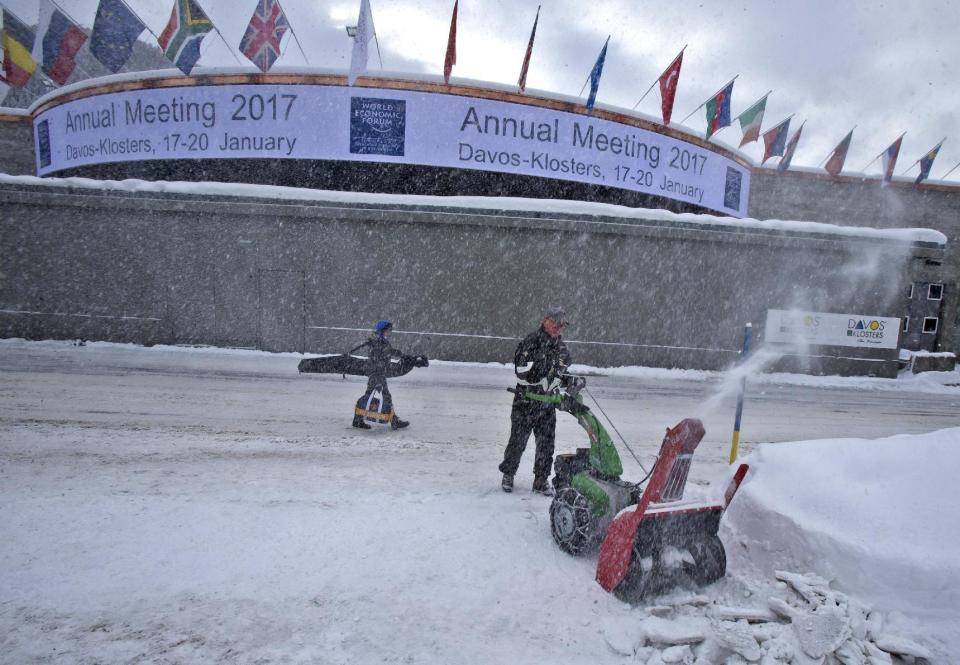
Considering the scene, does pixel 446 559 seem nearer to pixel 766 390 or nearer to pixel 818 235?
pixel 766 390

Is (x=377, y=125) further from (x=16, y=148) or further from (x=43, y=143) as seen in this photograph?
(x=16, y=148)

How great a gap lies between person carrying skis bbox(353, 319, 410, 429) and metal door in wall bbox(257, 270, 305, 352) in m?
7.26

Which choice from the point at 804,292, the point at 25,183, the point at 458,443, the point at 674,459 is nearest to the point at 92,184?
the point at 25,183

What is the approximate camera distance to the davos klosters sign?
49.1 feet

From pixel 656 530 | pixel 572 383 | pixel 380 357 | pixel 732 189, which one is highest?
pixel 732 189

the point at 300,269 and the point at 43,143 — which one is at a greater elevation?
the point at 43,143

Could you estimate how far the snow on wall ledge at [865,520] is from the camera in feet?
9.83

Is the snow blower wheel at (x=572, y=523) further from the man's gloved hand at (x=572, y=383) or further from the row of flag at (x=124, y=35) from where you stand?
the row of flag at (x=124, y=35)

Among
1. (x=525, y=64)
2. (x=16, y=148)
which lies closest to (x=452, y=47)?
(x=525, y=64)

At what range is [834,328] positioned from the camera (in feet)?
47.5

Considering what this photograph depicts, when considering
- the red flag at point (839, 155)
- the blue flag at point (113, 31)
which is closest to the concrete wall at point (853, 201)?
the red flag at point (839, 155)

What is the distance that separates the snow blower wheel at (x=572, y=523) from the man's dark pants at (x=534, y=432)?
1.04 m

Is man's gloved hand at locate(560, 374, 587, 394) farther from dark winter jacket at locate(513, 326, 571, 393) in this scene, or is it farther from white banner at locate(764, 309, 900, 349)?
white banner at locate(764, 309, 900, 349)

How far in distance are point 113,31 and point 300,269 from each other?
25.8 ft
